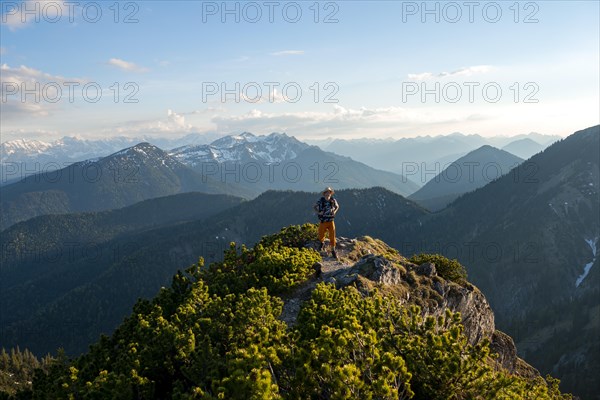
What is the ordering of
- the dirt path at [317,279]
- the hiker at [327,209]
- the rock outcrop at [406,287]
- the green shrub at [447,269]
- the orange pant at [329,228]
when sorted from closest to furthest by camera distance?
the dirt path at [317,279], the rock outcrop at [406,287], the hiker at [327,209], the orange pant at [329,228], the green shrub at [447,269]

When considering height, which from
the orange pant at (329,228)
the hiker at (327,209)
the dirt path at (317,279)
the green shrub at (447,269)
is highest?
the hiker at (327,209)

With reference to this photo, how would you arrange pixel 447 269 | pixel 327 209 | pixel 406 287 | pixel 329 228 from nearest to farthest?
pixel 406 287
pixel 327 209
pixel 329 228
pixel 447 269

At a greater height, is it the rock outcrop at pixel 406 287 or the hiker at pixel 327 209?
the hiker at pixel 327 209

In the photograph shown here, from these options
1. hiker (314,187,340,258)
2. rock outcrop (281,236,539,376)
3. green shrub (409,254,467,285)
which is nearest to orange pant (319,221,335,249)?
hiker (314,187,340,258)

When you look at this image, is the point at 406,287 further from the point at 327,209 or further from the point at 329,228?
Result: the point at 327,209

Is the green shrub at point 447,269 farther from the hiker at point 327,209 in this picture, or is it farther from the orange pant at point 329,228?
the hiker at point 327,209

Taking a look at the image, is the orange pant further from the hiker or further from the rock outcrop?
the rock outcrop

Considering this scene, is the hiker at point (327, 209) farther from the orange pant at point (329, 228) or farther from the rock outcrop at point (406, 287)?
the rock outcrop at point (406, 287)

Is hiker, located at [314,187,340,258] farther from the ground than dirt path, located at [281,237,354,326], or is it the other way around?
hiker, located at [314,187,340,258]

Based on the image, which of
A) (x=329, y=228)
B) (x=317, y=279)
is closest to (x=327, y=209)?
(x=329, y=228)

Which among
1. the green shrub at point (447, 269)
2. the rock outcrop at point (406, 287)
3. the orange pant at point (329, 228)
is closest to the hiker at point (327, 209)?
the orange pant at point (329, 228)

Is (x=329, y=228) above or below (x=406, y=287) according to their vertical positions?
above

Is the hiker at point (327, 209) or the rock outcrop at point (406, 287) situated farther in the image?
the hiker at point (327, 209)

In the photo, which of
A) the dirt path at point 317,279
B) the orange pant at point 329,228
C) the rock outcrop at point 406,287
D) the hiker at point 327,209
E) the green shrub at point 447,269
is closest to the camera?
the dirt path at point 317,279
